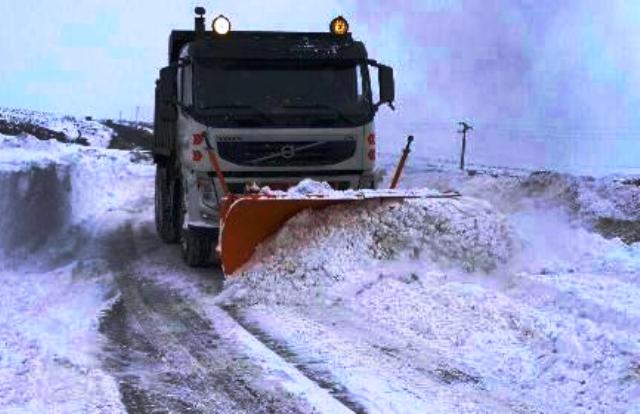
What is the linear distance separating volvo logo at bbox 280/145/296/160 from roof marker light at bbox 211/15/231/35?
154cm

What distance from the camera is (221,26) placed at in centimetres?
888

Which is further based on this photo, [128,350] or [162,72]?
[162,72]

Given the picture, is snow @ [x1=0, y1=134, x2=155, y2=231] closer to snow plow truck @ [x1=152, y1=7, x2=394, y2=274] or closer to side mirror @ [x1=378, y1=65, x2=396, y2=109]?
snow plow truck @ [x1=152, y1=7, x2=394, y2=274]

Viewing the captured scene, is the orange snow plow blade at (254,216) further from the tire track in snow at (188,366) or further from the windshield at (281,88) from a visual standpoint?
the windshield at (281,88)

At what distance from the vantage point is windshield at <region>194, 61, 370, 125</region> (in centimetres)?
836

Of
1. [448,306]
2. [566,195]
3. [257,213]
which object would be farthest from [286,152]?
[566,195]

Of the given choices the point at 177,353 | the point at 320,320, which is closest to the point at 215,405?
the point at 177,353

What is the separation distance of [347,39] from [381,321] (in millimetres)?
4285

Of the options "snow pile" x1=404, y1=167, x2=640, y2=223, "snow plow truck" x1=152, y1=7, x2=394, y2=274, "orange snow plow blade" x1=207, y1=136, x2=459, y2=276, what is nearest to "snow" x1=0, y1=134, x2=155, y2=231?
"snow plow truck" x1=152, y1=7, x2=394, y2=274

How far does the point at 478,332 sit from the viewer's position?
5426 mm

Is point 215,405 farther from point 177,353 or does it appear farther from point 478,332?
point 478,332

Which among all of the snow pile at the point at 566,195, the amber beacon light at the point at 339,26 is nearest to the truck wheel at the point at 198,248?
the amber beacon light at the point at 339,26

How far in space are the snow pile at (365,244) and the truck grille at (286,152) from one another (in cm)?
111

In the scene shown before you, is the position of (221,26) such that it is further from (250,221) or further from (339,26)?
(250,221)
